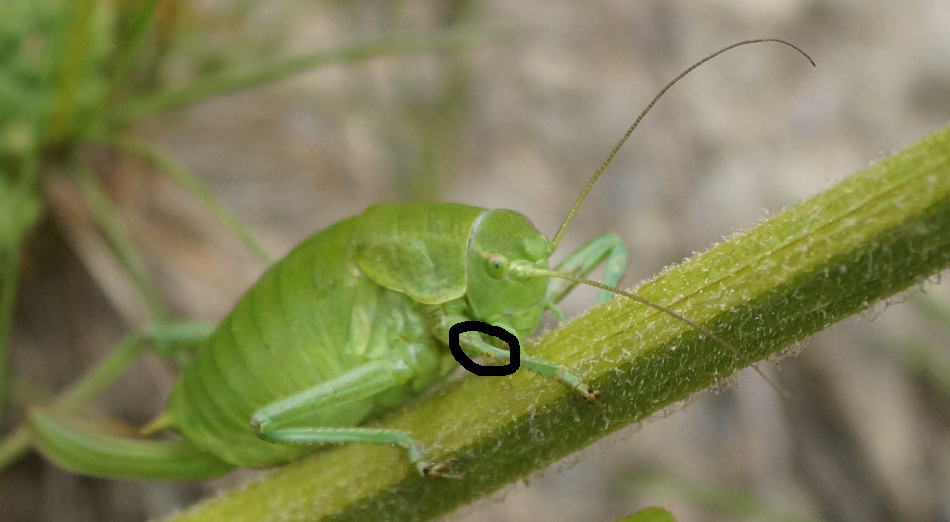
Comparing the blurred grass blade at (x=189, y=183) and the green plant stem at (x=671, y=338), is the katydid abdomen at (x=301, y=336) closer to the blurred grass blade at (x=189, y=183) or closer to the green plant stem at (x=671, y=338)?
the green plant stem at (x=671, y=338)

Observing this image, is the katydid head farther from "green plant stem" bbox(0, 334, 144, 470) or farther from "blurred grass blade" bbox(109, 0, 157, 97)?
"blurred grass blade" bbox(109, 0, 157, 97)

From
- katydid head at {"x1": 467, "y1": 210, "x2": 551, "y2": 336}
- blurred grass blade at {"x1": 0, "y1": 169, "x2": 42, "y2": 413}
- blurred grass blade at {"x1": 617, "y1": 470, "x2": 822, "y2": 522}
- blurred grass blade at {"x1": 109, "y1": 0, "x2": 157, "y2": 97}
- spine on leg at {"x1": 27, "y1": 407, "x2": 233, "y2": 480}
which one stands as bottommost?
spine on leg at {"x1": 27, "y1": 407, "x2": 233, "y2": 480}

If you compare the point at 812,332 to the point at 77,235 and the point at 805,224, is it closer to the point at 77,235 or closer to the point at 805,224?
the point at 805,224

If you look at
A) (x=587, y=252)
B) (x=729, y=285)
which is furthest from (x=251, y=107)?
(x=729, y=285)

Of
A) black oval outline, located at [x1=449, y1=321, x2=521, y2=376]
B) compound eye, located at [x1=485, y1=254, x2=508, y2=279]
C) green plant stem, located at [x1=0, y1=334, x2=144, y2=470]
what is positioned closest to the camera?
black oval outline, located at [x1=449, y1=321, x2=521, y2=376]

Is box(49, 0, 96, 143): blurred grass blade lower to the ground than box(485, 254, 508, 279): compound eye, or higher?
higher

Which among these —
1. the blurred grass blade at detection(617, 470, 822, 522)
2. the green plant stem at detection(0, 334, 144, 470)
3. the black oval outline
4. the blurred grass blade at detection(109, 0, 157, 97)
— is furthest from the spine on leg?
the blurred grass blade at detection(617, 470, 822, 522)

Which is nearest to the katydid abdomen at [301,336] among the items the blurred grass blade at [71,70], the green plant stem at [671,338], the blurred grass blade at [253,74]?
the green plant stem at [671,338]

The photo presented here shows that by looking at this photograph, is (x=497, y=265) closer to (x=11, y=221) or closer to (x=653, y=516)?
(x=653, y=516)
